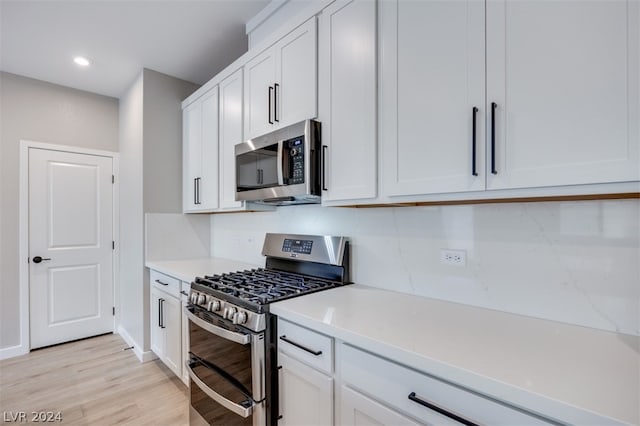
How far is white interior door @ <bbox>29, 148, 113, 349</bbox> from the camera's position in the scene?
3.16m

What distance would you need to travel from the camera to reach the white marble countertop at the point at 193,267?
227 centimetres

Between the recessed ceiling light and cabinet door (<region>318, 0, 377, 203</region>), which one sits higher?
the recessed ceiling light

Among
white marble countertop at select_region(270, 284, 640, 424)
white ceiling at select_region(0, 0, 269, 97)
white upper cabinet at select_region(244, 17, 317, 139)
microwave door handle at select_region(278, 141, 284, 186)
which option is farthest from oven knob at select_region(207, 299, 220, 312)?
white ceiling at select_region(0, 0, 269, 97)

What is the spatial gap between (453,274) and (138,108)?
10.3ft

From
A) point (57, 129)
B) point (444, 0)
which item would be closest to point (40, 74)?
point (57, 129)

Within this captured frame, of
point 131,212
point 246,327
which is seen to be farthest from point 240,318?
point 131,212

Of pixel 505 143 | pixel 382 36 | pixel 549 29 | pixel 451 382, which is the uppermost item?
pixel 382 36

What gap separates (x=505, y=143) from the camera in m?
1.05

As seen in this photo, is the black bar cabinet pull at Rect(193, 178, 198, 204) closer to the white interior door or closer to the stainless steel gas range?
the stainless steel gas range

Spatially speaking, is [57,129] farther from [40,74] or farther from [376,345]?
[376,345]

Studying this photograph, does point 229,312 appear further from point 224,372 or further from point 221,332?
point 224,372

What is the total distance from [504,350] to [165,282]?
94.1 inches

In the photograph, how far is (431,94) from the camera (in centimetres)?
123

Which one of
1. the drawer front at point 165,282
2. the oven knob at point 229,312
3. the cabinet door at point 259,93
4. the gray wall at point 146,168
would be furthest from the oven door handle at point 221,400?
the cabinet door at point 259,93
